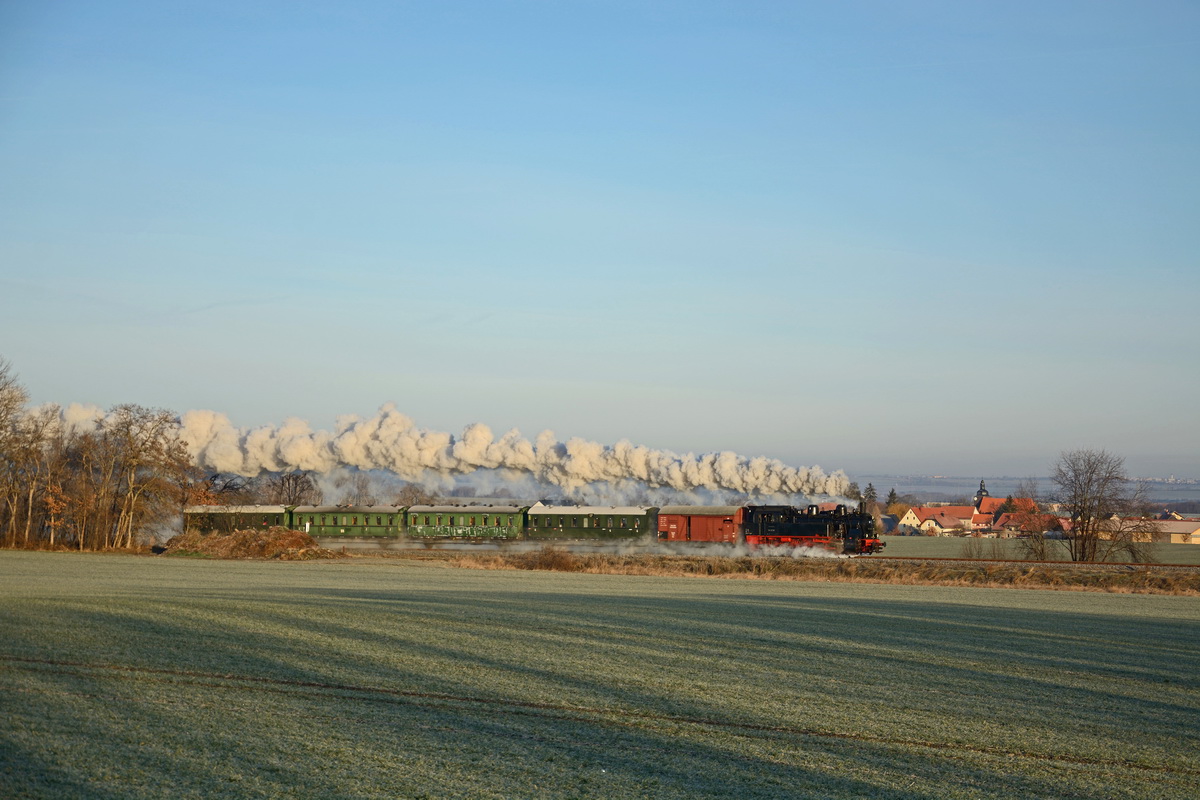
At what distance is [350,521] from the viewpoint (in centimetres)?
7125

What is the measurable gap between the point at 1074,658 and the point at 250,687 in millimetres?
16425

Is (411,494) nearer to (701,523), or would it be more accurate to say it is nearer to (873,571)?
(701,523)

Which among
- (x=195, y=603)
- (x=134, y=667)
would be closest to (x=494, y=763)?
(x=134, y=667)

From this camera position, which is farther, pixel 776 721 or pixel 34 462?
pixel 34 462

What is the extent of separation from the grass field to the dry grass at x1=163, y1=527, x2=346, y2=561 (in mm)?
32523

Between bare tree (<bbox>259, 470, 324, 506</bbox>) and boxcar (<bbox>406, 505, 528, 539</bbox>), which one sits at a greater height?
bare tree (<bbox>259, 470, 324, 506</bbox>)

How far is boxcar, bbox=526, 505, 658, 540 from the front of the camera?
6475 cm

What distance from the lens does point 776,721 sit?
13148 millimetres

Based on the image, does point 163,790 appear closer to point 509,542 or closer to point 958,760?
point 958,760

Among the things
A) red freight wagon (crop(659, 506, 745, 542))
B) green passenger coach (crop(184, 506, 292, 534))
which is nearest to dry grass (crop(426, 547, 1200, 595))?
red freight wagon (crop(659, 506, 745, 542))

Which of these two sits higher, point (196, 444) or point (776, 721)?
point (196, 444)

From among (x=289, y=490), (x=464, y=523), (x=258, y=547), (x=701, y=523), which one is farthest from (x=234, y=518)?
(x=701, y=523)

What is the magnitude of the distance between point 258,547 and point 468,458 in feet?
90.9

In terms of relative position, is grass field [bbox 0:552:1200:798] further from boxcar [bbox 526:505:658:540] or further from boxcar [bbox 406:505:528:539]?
boxcar [bbox 406:505:528:539]
